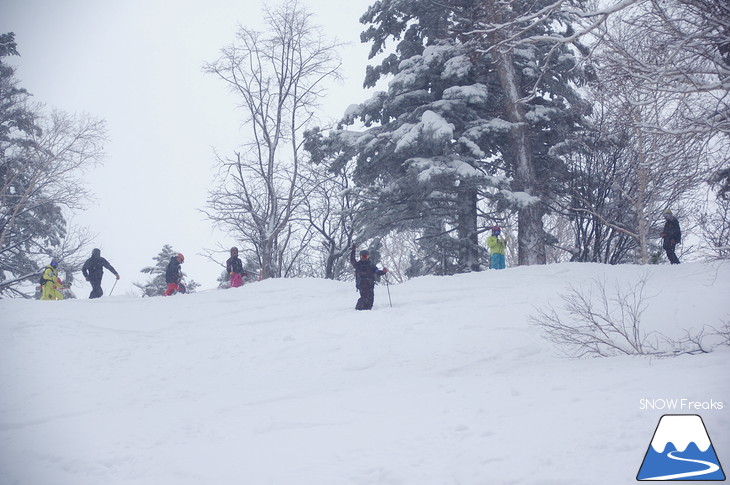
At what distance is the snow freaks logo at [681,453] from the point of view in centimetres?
327

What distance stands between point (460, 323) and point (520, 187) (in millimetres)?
6933

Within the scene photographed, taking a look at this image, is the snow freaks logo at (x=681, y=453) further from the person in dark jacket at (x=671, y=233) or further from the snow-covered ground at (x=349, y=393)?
the person in dark jacket at (x=671, y=233)

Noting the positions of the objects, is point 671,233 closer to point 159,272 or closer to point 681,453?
point 681,453

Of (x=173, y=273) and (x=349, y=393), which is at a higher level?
(x=173, y=273)

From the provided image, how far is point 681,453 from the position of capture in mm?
3520

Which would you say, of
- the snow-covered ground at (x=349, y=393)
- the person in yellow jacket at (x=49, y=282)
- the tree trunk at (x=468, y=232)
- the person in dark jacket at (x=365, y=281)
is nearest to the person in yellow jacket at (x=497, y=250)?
the tree trunk at (x=468, y=232)

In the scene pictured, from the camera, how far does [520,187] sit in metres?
14.5

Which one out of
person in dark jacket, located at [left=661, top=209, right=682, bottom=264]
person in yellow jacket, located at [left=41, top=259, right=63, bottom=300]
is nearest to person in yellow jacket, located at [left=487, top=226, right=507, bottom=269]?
person in dark jacket, located at [left=661, top=209, right=682, bottom=264]

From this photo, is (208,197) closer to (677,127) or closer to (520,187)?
(520,187)

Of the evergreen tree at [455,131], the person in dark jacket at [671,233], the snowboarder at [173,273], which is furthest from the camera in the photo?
the snowboarder at [173,273]

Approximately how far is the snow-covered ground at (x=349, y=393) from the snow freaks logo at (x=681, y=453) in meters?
0.09

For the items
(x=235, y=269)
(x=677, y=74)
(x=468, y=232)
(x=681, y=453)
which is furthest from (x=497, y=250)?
(x=681, y=453)

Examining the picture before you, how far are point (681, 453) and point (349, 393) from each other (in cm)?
359

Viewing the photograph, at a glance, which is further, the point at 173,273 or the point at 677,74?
the point at 173,273
